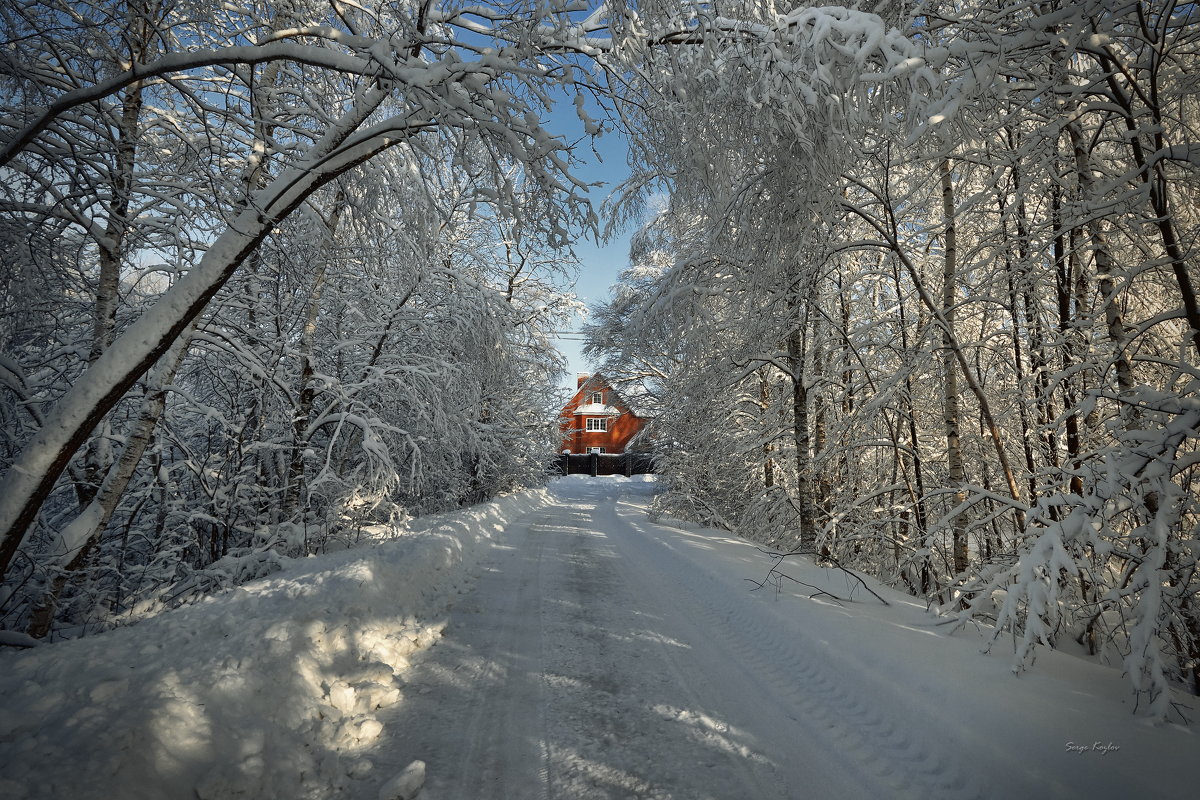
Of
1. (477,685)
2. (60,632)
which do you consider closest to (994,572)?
(477,685)

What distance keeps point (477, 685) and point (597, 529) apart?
9.09m

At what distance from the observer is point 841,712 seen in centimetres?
317

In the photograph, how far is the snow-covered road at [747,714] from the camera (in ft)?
7.99

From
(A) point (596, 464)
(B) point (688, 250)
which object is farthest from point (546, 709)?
(A) point (596, 464)

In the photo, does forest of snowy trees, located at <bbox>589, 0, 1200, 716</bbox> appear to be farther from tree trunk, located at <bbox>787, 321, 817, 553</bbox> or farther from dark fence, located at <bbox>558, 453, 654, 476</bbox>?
dark fence, located at <bbox>558, 453, 654, 476</bbox>

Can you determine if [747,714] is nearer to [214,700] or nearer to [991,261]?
[214,700]

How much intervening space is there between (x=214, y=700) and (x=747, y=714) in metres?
3.09

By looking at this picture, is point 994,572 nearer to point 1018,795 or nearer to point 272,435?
point 1018,795

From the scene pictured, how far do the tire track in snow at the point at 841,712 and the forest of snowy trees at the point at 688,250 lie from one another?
3.37ft

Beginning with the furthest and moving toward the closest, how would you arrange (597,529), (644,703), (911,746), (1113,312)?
(597,529) → (1113,312) → (644,703) → (911,746)

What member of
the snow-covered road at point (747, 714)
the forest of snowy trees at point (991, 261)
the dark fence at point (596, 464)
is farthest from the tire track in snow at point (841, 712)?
the dark fence at point (596, 464)

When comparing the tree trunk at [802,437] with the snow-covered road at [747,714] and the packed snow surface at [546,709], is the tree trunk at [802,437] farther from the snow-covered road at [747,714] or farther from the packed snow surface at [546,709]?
the packed snow surface at [546,709]

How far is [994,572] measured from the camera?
3.71 meters

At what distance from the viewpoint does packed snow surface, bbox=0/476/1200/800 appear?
2.22 m
